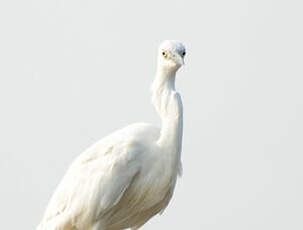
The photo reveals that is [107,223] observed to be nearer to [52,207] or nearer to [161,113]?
[52,207]

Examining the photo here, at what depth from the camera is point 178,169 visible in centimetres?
1356

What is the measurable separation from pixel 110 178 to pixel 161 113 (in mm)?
1328

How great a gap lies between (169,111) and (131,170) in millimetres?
1119

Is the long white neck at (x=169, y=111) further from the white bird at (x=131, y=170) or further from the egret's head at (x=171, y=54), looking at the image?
the egret's head at (x=171, y=54)

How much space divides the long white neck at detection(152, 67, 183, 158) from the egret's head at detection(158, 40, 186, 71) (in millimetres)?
172

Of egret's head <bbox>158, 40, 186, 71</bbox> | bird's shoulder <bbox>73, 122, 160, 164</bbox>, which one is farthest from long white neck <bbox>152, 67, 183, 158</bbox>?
bird's shoulder <bbox>73, 122, 160, 164</bbox>

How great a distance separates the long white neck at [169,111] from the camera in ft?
42.1

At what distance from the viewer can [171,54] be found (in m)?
12.5

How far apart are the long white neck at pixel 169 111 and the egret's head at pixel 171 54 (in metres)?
0.17

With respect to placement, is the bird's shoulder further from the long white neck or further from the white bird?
the long white neck

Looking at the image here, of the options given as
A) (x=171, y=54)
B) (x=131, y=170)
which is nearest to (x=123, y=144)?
(x=131, y=170)

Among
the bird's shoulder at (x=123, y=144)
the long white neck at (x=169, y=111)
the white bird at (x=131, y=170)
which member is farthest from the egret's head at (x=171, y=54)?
the bird's shoulder at (x=123, y=144)

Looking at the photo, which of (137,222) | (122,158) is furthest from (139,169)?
(137,222)

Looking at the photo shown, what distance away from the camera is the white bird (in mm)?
12844
